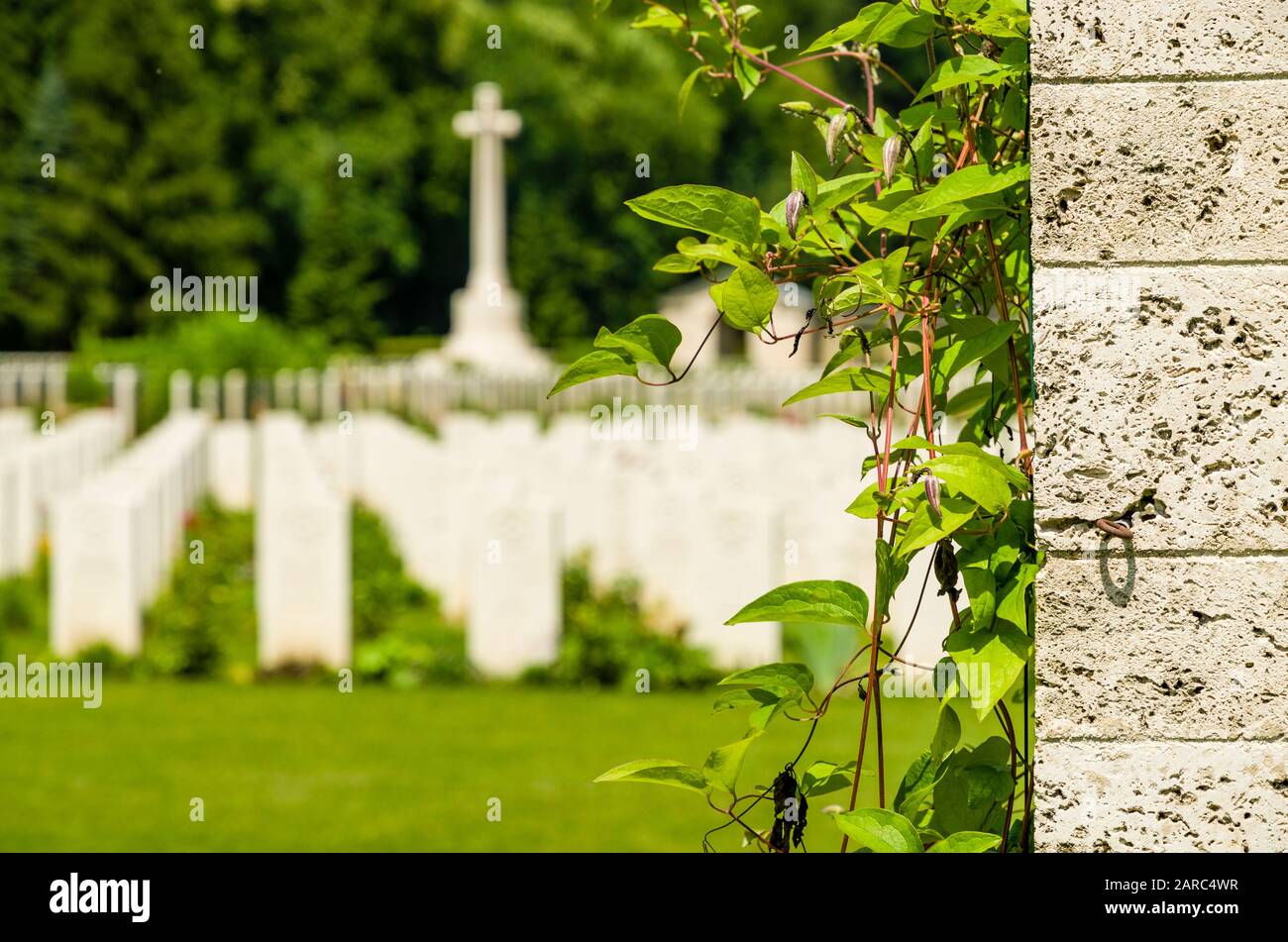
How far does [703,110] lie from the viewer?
39.5 m

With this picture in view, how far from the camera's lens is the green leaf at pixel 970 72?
1.40 metres

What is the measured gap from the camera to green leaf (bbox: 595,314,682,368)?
1.42m

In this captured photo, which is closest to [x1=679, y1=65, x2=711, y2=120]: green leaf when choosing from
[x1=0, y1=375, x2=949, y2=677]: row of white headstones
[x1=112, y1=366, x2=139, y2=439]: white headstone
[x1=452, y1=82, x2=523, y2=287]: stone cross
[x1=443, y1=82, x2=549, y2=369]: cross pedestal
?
[x1=0, y1=375, x2=949, y2=677]: row of white headstones

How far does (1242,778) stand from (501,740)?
5.21 meters

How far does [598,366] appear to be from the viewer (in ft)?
4.60

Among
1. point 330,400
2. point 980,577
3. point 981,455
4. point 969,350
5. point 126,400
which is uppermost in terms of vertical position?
point 330,400

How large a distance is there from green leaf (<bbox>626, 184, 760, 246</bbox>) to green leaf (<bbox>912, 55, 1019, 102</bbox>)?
0.22 meters

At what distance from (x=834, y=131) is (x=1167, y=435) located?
0.48 meters

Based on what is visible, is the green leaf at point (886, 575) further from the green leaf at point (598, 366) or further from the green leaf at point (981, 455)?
the green leaf at point (598, 366)

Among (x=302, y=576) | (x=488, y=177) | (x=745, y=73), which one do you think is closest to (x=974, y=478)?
(x=745, y=73)

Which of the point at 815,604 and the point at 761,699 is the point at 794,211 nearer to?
the point at 815,604

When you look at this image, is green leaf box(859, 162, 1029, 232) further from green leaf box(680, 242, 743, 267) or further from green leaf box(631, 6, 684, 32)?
green leaf box(631, 6, 684, 32)

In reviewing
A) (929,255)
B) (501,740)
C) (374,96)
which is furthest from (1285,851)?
(374,96)

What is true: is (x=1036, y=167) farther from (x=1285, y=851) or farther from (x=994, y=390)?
(x=1285, y=851)
